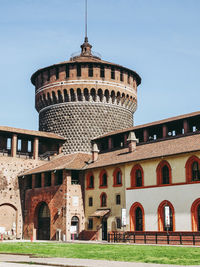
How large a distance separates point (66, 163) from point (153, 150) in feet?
34.0

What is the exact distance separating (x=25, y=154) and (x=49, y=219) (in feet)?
28.2

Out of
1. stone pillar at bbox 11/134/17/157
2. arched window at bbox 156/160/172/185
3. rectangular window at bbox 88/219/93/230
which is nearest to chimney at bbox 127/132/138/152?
arched window at bbox 156/160/172/185

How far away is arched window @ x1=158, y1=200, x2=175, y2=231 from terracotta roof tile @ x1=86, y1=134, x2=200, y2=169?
405cm

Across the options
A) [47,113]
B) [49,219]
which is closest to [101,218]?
[49,219]

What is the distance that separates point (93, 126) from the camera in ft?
168

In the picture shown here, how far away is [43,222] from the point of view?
4522cm

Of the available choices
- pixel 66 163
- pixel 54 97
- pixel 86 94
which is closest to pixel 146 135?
pixel 66 163

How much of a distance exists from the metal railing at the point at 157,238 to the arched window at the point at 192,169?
4187 millimetres

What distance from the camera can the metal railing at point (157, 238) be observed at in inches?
1271

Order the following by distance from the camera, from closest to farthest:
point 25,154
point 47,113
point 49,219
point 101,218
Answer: point 101,218 → point 49,219 → point 25,154 → point 47,113

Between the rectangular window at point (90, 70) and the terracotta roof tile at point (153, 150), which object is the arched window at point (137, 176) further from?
the rectangular window at point (90, 70)

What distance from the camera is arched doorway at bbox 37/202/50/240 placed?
146 feet

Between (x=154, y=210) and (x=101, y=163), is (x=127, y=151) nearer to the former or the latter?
(x=101, y=163)

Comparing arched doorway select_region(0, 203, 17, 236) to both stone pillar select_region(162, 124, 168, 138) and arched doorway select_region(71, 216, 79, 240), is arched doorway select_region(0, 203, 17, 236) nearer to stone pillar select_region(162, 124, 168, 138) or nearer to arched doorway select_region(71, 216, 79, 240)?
arched doorway select_region(71, 216, 79, 240)
